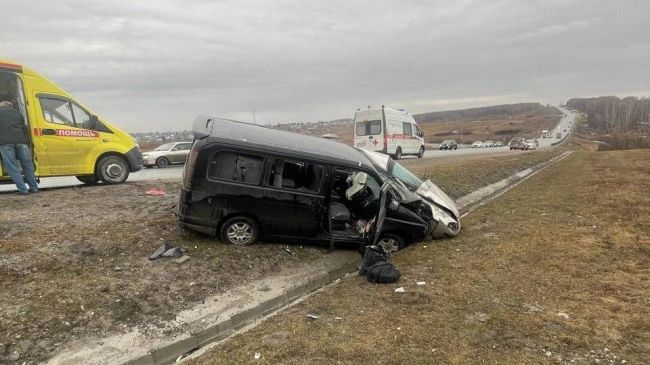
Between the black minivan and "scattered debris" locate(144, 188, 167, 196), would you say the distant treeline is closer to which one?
the black minivan

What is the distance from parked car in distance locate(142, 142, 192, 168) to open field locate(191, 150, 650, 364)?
838 inches

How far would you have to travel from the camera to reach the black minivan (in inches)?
269

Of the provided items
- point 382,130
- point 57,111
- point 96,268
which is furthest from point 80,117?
point 382,130

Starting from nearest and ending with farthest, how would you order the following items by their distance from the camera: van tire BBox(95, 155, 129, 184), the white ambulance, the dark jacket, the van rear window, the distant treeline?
the dark jacket → van tire BBox(95, 155, 129, 184) → the white ambulance → the van rear window → the distant treeline

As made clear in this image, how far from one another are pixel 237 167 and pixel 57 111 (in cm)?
569

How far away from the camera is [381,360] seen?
4.01 meters

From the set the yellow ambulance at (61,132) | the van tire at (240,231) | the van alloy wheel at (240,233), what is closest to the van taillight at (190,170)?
the van tire at (240,231)

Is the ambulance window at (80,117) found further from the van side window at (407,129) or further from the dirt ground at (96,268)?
the van side window at (407,129)

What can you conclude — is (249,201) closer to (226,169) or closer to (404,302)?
(226,169)

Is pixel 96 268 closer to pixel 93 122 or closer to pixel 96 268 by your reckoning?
pixel 96 268

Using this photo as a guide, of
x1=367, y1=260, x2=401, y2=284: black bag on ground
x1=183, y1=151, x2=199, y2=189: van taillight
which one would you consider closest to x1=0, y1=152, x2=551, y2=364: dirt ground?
x1=183, y1=151, x2=199, y2=189: van taillight

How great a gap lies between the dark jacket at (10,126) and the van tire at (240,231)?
5.13 metres

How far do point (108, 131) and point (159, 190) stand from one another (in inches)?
75.1

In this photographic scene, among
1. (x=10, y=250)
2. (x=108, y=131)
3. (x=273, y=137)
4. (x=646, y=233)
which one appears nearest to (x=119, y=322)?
(x=10, y=250)
